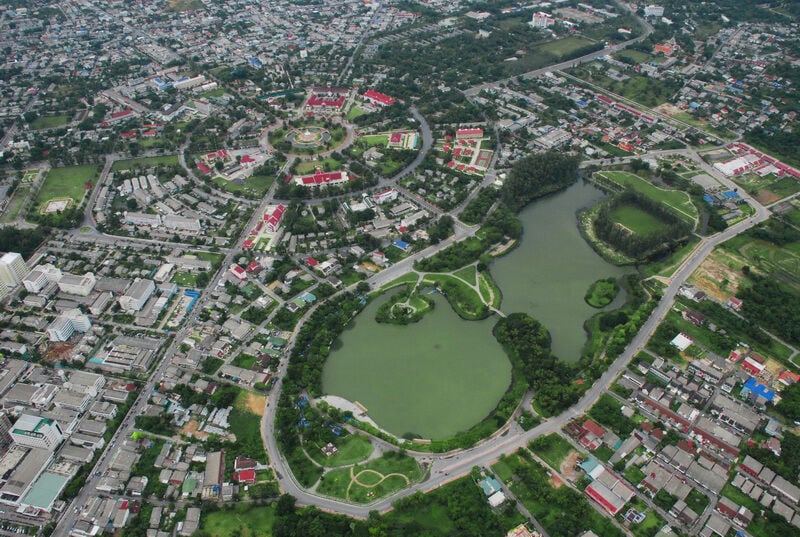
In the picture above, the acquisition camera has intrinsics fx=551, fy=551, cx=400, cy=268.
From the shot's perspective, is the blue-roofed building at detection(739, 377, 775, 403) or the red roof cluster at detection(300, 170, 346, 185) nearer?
the blue-roofed building at detection(739, 377, 775, 403)

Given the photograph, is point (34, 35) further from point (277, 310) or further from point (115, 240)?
point (277, 310)

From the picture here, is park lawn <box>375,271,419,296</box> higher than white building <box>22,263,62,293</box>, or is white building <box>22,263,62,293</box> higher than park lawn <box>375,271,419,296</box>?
park lawn <box>375,271,419,296</box>

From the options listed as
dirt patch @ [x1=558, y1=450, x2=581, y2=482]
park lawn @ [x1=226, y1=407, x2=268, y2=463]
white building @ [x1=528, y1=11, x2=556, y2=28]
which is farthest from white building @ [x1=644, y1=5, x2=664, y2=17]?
park lawn @ [x1=226, y1=407, x2=268, y2=463]

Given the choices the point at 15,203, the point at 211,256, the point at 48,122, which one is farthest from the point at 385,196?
the point at 48,122

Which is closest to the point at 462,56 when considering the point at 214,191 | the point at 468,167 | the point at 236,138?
the point at 468,167

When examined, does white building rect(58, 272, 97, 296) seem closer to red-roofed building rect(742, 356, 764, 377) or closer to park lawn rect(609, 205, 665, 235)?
park lawn rect(609, 205, 665, 235)

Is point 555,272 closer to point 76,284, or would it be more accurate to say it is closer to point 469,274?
point 469,274
